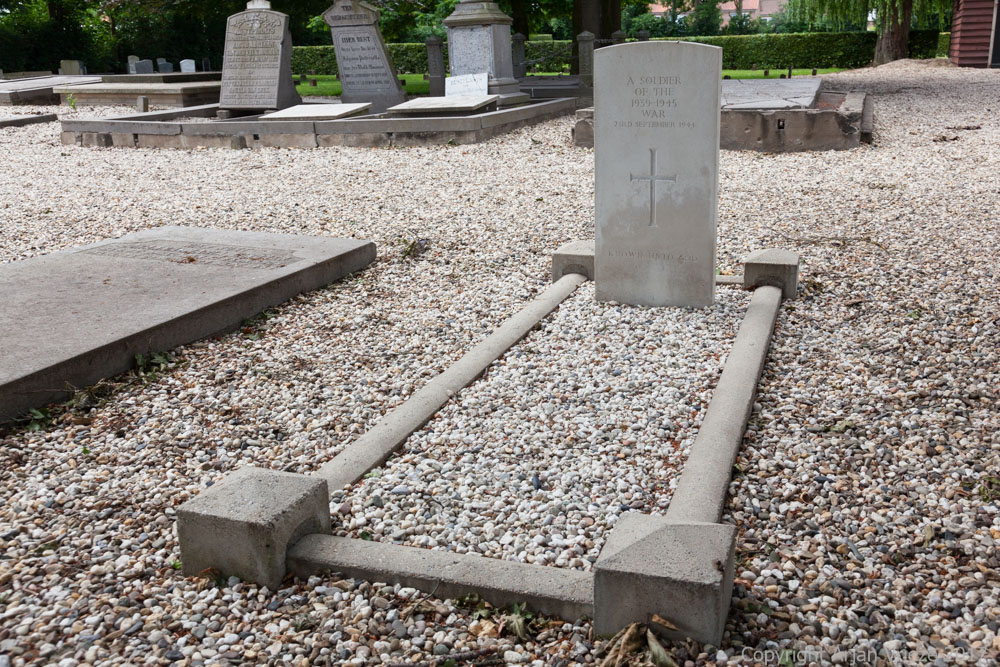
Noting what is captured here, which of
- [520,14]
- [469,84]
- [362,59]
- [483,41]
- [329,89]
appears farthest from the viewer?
[329,89]

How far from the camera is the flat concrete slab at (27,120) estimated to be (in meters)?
15.7

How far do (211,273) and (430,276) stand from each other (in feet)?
4.85

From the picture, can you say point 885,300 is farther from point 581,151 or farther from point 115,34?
point 115,34

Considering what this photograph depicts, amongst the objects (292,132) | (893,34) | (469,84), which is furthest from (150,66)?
(893,34)

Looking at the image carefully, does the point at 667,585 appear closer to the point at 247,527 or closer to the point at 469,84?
the point at 247,527

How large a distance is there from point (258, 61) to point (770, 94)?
27.1 feet

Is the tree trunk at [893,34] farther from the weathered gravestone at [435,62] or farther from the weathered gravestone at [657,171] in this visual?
the weathered gravestone at [657,171]

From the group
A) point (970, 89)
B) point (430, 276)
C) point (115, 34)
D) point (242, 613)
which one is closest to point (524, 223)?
point (430, 276)

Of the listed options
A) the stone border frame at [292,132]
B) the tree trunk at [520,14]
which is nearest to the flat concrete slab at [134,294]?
the stone border frame at [292,132]

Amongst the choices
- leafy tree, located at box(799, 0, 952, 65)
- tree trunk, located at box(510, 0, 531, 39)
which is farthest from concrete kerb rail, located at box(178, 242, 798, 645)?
leafy tree, located at box(799, 0, 952, 65)

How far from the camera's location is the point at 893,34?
29125 mm

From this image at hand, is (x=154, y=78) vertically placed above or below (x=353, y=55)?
below

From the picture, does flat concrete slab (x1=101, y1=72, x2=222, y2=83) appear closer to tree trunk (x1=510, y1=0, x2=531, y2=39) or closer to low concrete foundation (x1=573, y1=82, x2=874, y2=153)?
tree trunk (x1=510, y1=0, x2=531, y2=39)

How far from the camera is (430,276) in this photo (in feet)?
20.8
